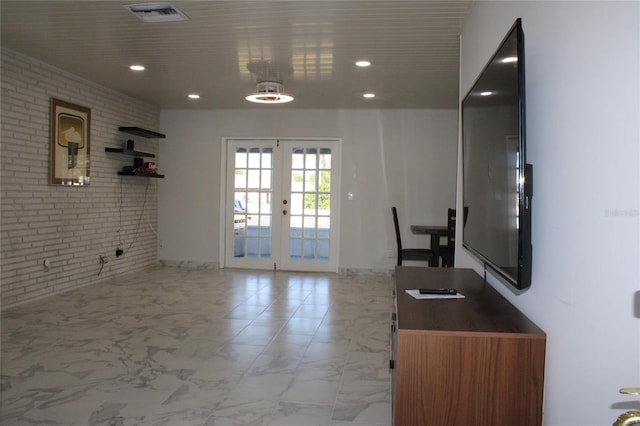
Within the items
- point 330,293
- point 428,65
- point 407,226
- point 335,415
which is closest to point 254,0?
point 428,65

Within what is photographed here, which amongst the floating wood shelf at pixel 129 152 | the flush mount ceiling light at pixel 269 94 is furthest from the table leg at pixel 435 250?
the floating wood shelf at pixel 129 152

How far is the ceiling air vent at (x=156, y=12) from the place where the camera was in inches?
128

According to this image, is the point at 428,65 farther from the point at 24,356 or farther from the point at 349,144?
the point at 24,356

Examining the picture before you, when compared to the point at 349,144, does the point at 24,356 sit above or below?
below

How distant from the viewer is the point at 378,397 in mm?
2711

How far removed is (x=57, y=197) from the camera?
16.5ft

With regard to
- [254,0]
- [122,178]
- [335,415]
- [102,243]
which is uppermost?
[254,0]

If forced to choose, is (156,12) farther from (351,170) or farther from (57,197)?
(351,170)

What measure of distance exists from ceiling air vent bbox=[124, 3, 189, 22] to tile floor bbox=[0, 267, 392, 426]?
2.35 m

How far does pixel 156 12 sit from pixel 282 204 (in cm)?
395

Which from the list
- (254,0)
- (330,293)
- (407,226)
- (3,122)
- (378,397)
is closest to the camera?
(378,397)

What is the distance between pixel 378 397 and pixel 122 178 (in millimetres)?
4787

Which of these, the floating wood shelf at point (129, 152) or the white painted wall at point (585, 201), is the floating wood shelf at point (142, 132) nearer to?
the floating wood shelf at point (129, 152)

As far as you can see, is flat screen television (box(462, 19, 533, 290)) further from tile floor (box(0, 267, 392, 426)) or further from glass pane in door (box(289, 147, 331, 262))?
glass pane in door (box(289, 147, 331, 262))
